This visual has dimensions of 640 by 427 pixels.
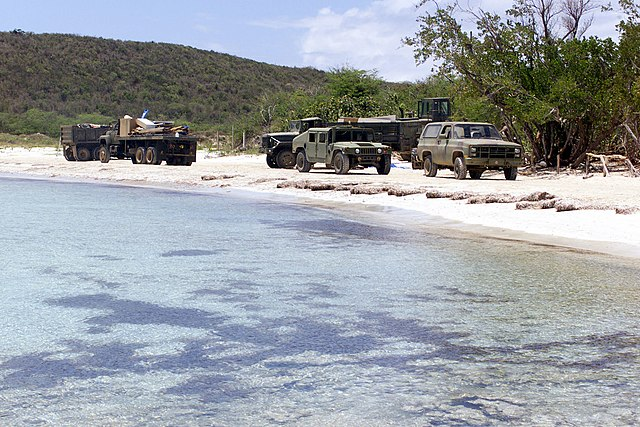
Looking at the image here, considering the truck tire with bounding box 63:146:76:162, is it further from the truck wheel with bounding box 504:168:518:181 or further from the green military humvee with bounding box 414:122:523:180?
the truck wheel with bounding box 504:168:518:181

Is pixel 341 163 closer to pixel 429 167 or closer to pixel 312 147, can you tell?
pixel 312 147

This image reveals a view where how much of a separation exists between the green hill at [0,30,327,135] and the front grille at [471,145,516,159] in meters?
60.9

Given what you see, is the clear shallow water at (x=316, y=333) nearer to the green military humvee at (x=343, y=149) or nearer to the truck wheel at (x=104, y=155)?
the green military humvee at (x=343, y=149)

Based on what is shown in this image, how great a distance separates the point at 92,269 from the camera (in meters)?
11.0

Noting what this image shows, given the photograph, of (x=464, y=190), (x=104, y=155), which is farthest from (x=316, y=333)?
(x=104, y=155)

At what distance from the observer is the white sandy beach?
48.1ft

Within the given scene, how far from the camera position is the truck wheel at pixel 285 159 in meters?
34.3

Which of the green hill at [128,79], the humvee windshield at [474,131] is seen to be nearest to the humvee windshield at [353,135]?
the humvee windshield at [474,131]

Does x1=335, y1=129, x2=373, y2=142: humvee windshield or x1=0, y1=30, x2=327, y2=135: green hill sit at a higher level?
x1=0, y1=30, x2=327, y2=135: green hill

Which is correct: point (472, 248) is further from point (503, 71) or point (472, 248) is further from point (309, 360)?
point (503, 71)

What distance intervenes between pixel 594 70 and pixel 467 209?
531 inches

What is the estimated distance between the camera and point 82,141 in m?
45.1

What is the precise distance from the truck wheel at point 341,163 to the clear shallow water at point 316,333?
633 inches

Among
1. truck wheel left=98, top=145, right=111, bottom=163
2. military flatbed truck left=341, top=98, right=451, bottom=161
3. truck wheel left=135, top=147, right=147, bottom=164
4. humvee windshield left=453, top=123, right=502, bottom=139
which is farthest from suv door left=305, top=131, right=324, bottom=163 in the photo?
truck wheel left=98, top=145, right=111, bottom=163
